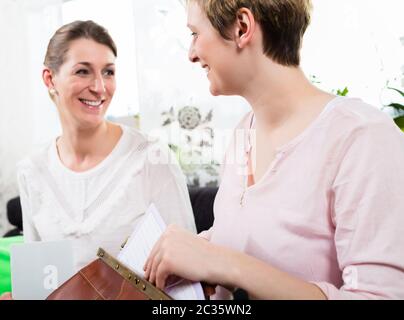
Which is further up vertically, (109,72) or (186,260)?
(109,72)

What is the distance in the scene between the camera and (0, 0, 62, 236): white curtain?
319cm

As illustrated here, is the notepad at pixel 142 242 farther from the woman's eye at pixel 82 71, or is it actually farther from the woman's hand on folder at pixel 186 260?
the woman's eye at pixel 82 71

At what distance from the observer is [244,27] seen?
29.4 inches

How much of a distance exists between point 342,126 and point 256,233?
0.20 metres

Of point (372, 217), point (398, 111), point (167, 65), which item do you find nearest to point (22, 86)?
point (167, 65)

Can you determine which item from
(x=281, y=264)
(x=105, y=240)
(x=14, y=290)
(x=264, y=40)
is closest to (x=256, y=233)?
(x=281, y=264)

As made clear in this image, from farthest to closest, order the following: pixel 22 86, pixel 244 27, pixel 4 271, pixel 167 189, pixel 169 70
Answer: pixel 22 86, pixel 169 70, pixel 4 271, pixel 167 189, pixel 244 27

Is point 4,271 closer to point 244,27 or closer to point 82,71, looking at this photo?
point 82,71

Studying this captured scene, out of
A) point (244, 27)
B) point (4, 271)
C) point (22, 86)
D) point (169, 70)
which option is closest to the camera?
point (244, 27)

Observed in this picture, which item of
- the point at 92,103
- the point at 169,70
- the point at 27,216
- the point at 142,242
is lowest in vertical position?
the point at 27,216

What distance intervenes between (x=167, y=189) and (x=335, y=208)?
77 centimetres

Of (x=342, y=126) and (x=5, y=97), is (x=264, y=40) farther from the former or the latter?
(x=5, y=97)

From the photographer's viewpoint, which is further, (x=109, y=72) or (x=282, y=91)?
(x=109, y=72)

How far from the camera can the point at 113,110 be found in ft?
9.86
